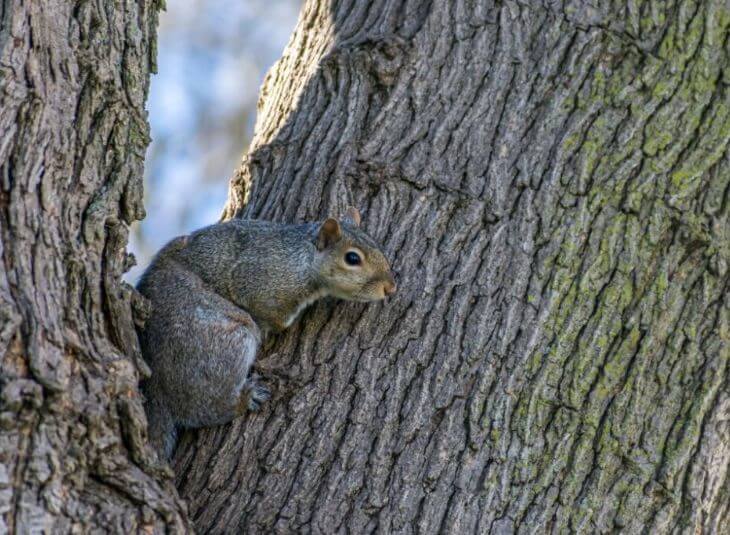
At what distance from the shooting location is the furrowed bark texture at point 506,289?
3.54m

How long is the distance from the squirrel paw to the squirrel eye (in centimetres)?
75

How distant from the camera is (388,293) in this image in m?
3.98

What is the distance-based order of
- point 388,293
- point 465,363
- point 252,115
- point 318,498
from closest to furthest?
point 318,498 → point 465,363 → point 388,293 → point 252,115

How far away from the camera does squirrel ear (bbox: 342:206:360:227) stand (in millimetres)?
4203

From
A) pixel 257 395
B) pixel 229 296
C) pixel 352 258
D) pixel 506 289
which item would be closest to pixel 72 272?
pixel 257 395

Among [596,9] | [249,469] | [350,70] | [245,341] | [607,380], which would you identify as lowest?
[249,469]

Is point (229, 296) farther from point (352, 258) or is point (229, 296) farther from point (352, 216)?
point (352, 216)

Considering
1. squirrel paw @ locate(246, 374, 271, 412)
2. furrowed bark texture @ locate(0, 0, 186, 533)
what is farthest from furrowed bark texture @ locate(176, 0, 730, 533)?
furrowed bark texture @ locate(0, 0, 186, 533)

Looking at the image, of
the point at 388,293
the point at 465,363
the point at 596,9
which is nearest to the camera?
the point at 465,363

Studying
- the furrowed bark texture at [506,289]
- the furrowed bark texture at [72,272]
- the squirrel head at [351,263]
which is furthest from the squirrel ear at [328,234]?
the furrowed bark texture at [72,272]

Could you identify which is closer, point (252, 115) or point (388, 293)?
point (388, 293)

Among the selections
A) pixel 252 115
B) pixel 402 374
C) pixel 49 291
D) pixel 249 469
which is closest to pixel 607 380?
pixel 402 374

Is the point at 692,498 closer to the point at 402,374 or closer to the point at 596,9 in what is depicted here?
the point at 402,374

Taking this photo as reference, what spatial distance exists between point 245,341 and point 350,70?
139 centimetres
